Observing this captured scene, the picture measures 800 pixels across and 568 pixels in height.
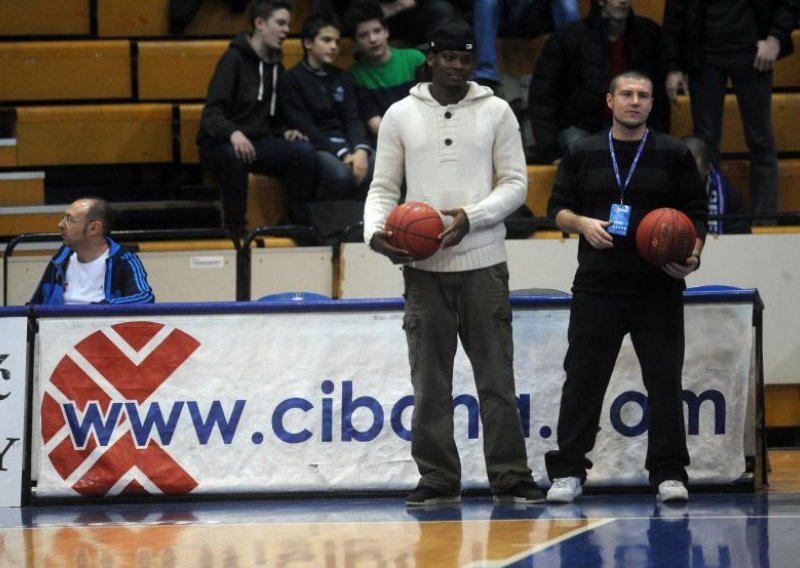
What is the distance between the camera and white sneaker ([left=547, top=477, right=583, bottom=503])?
7.19 metres

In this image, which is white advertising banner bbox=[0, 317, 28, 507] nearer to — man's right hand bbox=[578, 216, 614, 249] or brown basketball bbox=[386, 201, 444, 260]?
brown basketball bbox=[386, 201, 444, 260]

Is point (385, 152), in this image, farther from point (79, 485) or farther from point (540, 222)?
point (540, 222)

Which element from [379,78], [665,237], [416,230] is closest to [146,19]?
[379,78]

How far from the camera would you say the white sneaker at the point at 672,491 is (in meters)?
7.12

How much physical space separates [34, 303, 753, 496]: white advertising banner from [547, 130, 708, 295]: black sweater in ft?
2.00

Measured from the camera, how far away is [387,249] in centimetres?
695

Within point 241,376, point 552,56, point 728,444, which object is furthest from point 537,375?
point 552,56

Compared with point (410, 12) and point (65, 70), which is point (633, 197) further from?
point (65, 70)

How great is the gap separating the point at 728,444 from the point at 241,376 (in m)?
2.49

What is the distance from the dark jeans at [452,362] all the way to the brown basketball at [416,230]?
1.03 feet

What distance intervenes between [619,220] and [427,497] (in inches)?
62.6

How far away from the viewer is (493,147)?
7.25 m

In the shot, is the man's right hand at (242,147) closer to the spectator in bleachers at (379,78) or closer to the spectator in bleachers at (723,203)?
the spectator in bleachers at (379,78)

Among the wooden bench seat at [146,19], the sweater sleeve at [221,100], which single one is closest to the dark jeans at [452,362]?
the sweater sleeve at [221,100]
